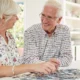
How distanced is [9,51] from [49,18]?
579 mm

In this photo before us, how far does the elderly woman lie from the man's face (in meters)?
0.39

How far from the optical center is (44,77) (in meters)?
1.31

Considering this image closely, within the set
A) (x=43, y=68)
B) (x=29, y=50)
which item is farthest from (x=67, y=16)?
(x=43, y=68)

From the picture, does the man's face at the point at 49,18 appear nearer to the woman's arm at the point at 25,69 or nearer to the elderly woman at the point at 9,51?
the elderly woman at the point at 9,51

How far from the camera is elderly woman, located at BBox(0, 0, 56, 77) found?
4.36ft

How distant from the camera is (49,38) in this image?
2084mm

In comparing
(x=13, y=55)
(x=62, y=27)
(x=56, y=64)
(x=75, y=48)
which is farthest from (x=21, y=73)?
(x=75, y=48)

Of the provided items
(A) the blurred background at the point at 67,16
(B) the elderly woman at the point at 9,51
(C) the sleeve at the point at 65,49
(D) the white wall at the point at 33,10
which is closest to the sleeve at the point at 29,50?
(B) the elderly woman at the point at 9,51

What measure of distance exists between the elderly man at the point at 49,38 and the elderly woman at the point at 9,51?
264mm

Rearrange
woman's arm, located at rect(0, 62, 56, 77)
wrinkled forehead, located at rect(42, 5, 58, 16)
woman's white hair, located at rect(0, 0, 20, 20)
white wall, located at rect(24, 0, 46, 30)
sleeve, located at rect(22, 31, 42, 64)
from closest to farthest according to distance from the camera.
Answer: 1. woman's arm, located at rect(0, 62, 56, 77)
2. woman's white hair, located at rect(0, 0, 20, 20)
3. sleeve, located at rect(22, 31, 42, 64)
4. wrinkled forehead, located at rect(42, 5, 58, 16)
5. white wall, located at rect(24, 0, 46, 30)

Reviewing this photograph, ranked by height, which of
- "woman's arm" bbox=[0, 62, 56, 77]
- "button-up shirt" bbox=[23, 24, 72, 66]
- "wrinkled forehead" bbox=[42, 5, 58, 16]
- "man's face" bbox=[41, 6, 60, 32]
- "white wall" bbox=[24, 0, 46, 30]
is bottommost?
"woman's arm" bbox=[0, 62, 56, 77]

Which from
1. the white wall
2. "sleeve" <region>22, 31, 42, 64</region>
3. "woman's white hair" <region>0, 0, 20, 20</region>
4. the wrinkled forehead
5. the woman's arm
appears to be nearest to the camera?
the woman's arm

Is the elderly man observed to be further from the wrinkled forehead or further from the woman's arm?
the woman's arm

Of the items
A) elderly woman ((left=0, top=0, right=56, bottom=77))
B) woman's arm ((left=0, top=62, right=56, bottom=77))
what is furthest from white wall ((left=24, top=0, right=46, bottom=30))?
woman's arm ((left=0, top=62, right=56, bottom=77))
